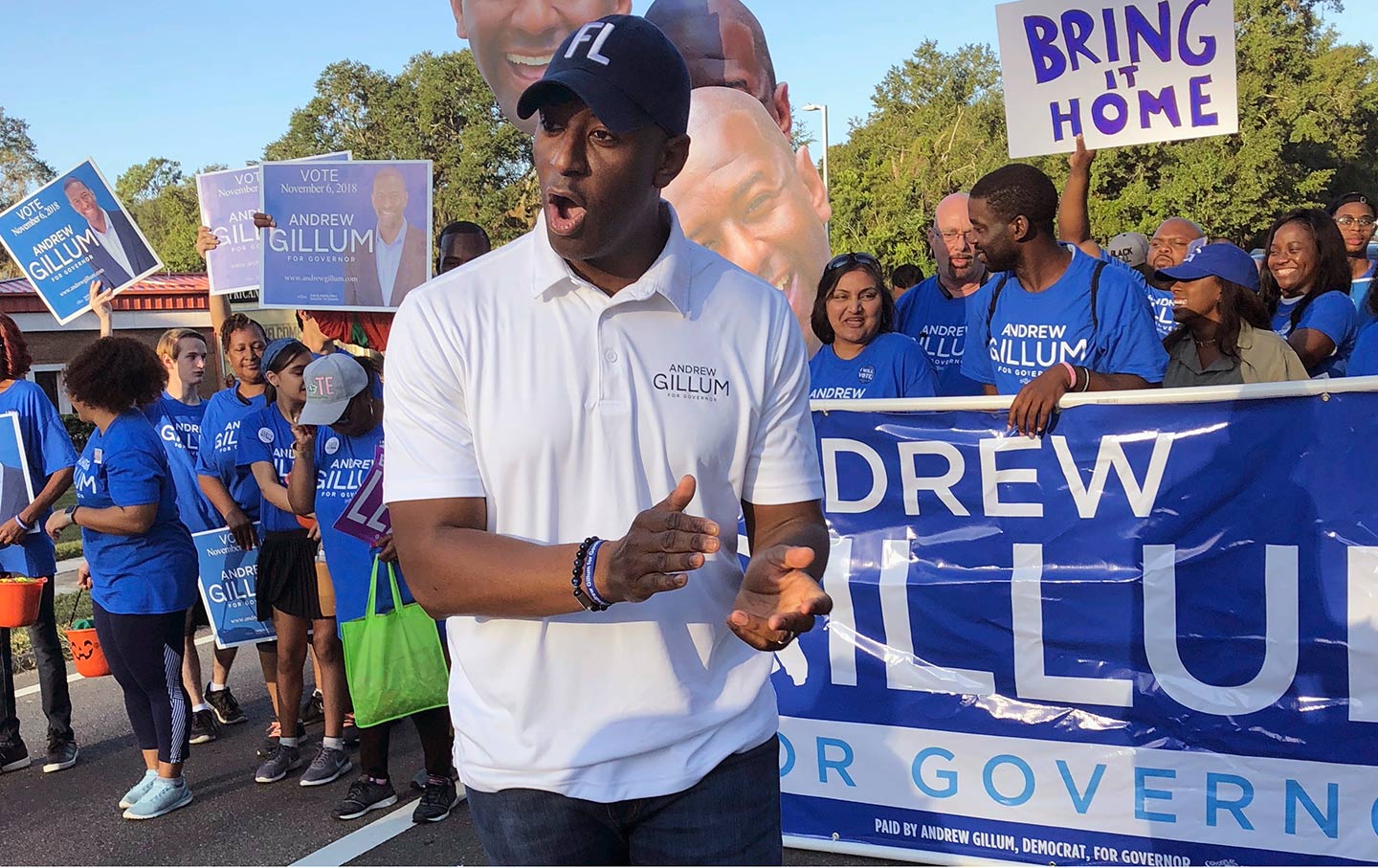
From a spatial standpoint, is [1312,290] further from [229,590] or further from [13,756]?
[13,756]

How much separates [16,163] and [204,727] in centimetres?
6410

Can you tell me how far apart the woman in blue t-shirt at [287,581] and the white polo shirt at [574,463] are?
11.5ft

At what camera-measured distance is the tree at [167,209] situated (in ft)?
180

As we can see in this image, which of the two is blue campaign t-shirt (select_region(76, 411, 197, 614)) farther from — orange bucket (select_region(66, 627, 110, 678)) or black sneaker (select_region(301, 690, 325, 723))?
black sneaker (select_region(301, 690, 325, 723))

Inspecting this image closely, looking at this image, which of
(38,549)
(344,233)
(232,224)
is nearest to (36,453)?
(38,549)

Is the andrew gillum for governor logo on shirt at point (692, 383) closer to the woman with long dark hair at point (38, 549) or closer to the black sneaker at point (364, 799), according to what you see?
the black sneaker at point (364, 799)

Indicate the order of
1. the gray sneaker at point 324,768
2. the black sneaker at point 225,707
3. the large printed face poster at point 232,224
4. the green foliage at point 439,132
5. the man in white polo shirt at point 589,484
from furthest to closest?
the green foliage at point 439,132 → the large printed face poster at point 232,224 → the black sneaker at point 225,707 → the gray sneaker at point 324,768 → the man in white polo shirt at point 589,484

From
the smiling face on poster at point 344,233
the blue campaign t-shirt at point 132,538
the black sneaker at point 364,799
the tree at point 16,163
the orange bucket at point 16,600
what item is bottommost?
the black sneaker at point 364,799

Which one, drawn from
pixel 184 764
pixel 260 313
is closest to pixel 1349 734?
pixel 184 764

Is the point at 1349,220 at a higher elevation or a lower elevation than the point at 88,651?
higher

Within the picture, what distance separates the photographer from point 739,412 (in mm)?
1941

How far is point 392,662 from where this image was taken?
452 centimetres

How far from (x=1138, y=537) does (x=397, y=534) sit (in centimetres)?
260

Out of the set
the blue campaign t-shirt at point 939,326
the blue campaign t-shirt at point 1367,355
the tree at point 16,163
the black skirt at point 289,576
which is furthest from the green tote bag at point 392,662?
the tree at point 16,163
